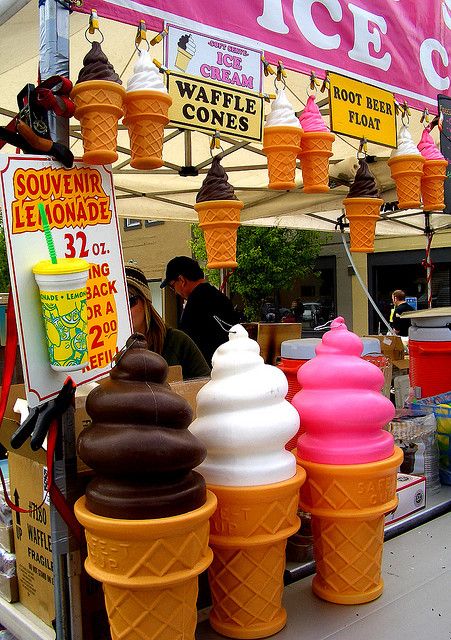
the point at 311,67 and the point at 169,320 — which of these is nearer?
the point at 311,67

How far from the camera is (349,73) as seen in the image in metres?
2.94

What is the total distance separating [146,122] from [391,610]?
1635mm

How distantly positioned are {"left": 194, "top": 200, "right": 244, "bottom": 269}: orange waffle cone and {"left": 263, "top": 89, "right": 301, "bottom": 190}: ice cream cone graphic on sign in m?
0.33

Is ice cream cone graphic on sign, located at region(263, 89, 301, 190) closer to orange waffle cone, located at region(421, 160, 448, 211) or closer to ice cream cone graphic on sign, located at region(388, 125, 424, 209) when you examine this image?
ice cream cone graphic on sign, located at region(388, 125, 424, 209)

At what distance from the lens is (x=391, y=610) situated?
1.61 metres

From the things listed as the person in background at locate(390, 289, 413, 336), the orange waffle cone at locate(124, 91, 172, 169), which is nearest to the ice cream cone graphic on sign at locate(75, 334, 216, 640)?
the orange waffle cone at locate(124, 91, 172, 169)

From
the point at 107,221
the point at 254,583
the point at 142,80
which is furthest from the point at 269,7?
the point at 254,583

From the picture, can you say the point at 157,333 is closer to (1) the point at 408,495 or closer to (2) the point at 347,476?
(1) the point at 408,495

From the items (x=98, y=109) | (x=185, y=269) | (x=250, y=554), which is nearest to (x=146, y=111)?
(x=98, y=109)

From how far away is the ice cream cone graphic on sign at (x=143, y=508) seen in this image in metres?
1.18

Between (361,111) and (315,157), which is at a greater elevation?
(361,111)

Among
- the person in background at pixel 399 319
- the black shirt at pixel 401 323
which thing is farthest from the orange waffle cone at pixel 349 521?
the person in background at pixel 399 319

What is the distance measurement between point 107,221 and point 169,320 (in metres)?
17.5

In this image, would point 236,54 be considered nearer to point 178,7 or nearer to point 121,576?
point 178,7
